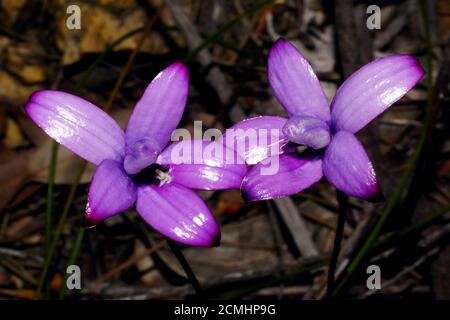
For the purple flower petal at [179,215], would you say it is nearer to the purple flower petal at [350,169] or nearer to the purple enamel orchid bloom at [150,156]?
the purple enamel orchid bloom at [150,156]

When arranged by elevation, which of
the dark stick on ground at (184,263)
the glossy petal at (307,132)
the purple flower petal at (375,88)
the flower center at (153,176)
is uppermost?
the purple flower petal at (375,88)

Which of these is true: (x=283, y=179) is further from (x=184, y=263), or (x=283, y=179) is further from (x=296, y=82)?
(x=184, y=263)

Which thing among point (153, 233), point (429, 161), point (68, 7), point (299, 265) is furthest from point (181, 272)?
point (68, 7)

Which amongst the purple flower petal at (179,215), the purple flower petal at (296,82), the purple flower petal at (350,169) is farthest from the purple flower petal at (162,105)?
the purple flower petal at (350,169)

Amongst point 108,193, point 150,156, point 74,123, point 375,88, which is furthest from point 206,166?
point 375,88

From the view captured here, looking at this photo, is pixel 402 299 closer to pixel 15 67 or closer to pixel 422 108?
pixel 422 108

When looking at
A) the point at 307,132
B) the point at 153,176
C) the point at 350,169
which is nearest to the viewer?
the point at 350,169
